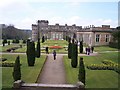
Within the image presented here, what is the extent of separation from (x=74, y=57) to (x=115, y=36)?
245 inches

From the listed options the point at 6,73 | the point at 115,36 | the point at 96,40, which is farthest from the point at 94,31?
the point at 6,73

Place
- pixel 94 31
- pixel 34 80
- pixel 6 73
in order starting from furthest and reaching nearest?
pixel 94 31 → pixel 6 73 → pixel 34 80

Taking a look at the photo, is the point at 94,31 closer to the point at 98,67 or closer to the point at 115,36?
the point at 115,36

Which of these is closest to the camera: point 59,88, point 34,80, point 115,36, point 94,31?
point 59,88

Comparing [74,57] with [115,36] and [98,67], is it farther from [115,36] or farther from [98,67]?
[115,36]

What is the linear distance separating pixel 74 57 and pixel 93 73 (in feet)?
11.9

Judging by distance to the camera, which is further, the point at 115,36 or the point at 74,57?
the point at 115,36

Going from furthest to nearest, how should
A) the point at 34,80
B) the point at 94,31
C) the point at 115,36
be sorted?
the point at 94,31 → the point at 115,36 → the point at 34,80

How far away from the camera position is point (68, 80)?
706 inches

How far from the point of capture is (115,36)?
26875 mm

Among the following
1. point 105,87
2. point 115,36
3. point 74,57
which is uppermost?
point 115,36

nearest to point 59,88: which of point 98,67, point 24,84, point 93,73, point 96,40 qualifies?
point 24,84

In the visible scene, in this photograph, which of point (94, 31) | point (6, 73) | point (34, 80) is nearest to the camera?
point (34, 80)

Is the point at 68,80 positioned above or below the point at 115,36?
below
